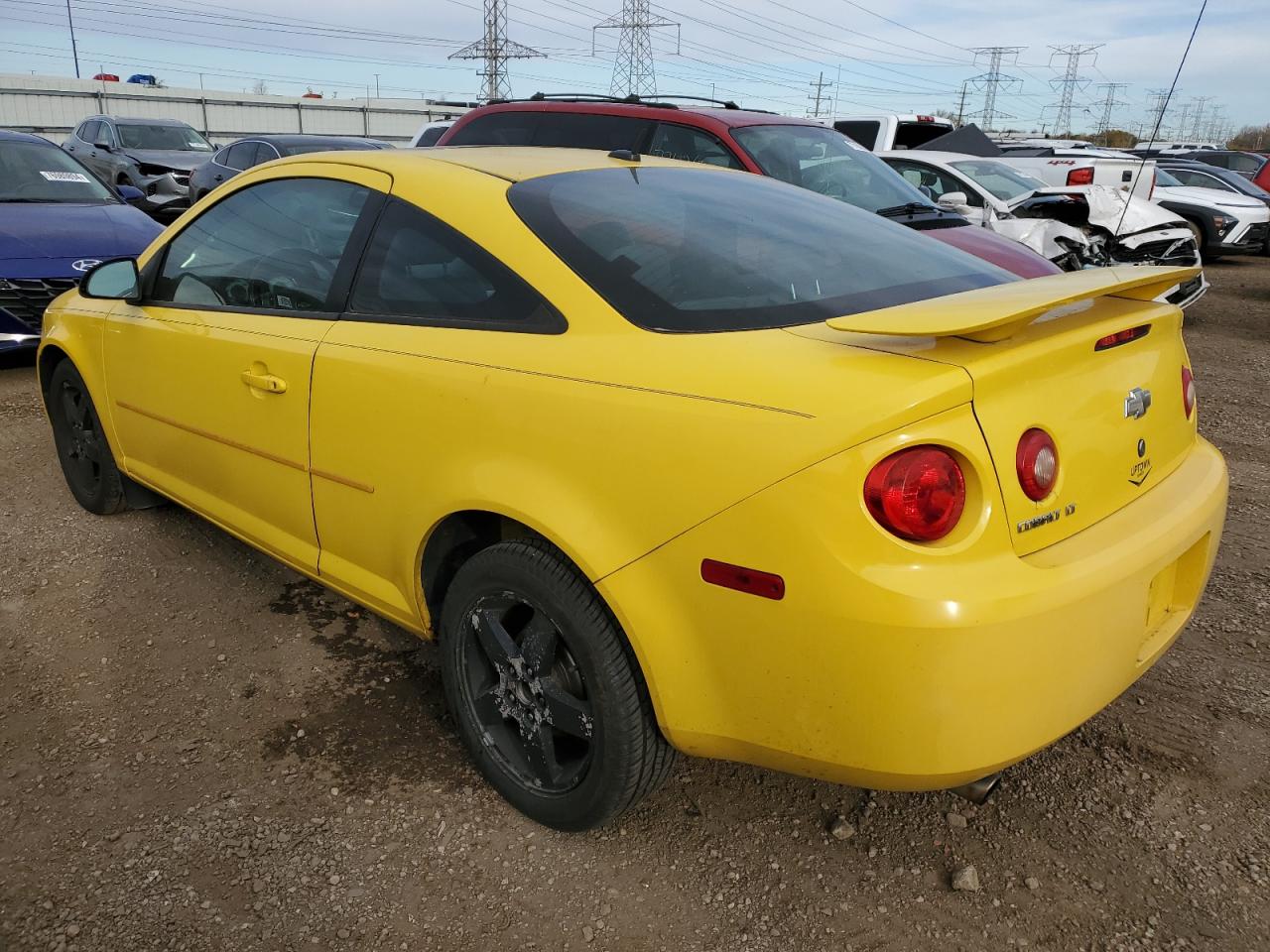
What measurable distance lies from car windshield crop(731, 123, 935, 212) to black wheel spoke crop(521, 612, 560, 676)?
4566 millimetres

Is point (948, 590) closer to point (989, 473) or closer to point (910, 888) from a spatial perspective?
point (989, 473)

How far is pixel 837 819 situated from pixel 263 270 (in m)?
2.30

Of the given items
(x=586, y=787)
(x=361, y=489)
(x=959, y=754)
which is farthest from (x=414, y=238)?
(x=959, y=754)

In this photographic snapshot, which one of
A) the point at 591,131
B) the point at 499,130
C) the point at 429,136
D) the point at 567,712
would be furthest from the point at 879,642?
the point at 429,136

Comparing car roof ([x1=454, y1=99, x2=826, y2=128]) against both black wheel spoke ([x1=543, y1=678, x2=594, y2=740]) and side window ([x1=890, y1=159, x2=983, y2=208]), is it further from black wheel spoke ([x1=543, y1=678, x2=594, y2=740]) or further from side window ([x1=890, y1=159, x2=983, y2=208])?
black wheel spoke ([x1=543, y1=678, x2=594, y2=740])

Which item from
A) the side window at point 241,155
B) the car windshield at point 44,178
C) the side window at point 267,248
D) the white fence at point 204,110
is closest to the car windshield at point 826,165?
the side window at point 267,248

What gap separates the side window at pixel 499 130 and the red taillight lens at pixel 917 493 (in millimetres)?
6087

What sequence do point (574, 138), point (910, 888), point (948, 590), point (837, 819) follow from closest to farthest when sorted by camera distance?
point (948, 590)
point (910, 888)
point (837, 819)
point (574, 138)

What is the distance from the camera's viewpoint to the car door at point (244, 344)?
9.11 ft

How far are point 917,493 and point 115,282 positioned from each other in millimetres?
3255

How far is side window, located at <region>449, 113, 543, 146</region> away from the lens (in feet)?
23.8

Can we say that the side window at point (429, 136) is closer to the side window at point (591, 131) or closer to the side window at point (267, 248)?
the side window at point (591, 131)

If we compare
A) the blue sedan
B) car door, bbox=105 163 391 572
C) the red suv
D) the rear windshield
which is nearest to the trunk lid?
the rear windshield

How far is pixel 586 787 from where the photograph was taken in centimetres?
222
